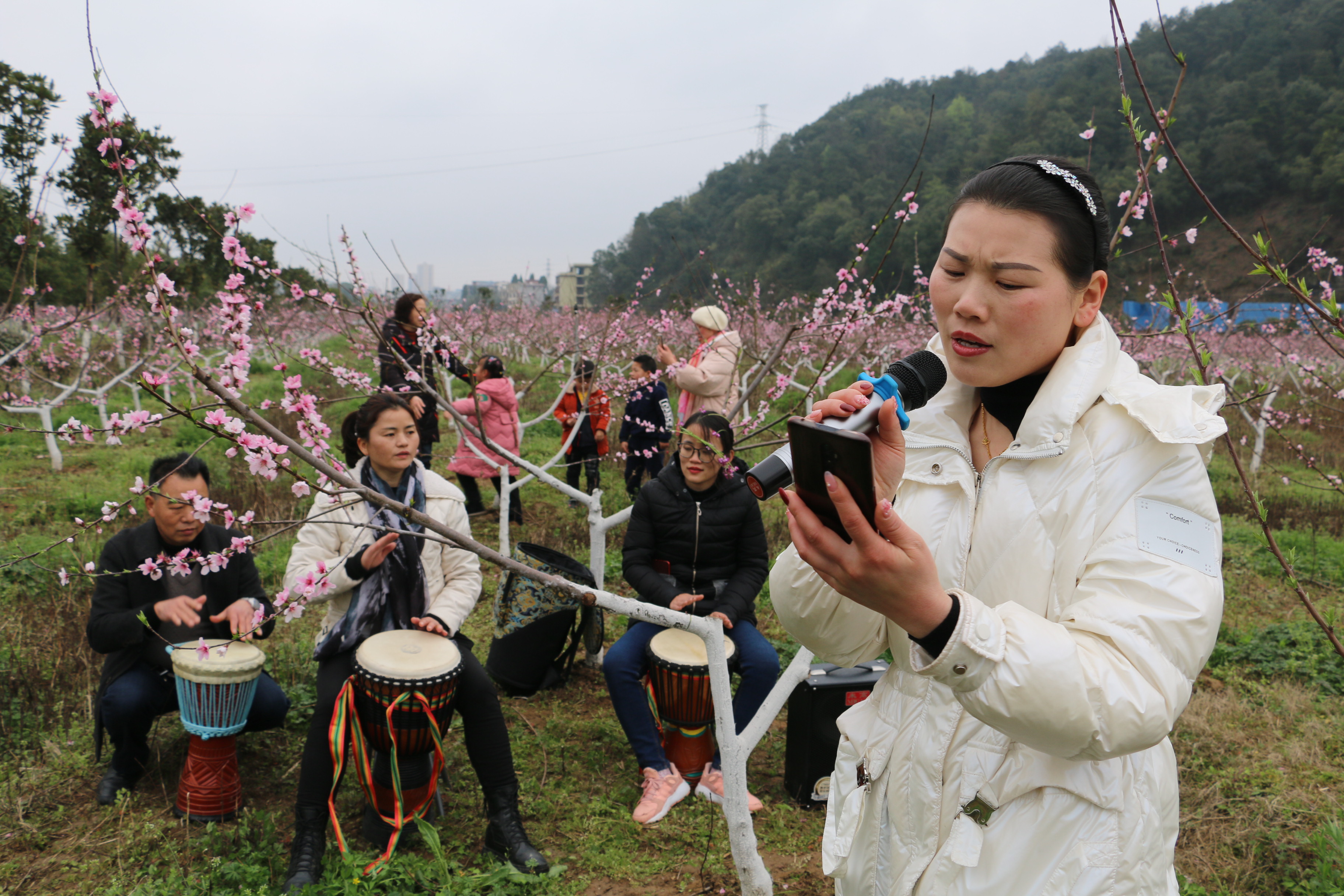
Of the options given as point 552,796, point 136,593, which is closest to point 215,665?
point 136,593

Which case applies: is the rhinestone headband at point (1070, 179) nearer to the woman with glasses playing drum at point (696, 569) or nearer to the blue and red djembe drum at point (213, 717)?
the woman with glasses playing drum at point (696, 569)

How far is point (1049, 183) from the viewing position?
113 centimetres

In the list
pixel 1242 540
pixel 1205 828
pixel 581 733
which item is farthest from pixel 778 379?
pixel 1242 540

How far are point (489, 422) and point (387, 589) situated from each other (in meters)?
3.84

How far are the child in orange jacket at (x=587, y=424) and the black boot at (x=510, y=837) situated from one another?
3896mm

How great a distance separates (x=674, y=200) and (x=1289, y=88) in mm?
26382

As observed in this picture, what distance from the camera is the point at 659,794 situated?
136 inches

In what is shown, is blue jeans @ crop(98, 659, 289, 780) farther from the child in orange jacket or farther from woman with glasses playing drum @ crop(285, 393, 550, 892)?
the child in orange jacket

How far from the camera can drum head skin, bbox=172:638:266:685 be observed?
3.10 metres

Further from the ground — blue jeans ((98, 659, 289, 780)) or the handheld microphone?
the handheld microphone

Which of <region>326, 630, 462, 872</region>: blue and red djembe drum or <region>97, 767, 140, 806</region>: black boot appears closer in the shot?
<region>326, 630, 462, 872</region>: blue and red djembe drum

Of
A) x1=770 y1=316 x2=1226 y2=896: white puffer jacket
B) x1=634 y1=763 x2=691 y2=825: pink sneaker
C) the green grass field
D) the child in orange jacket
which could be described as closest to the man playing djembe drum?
the green grass field

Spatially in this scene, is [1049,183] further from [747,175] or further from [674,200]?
[747,175]

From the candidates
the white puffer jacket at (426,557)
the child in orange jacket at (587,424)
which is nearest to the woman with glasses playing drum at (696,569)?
the white puffer jacket at (426,557)
